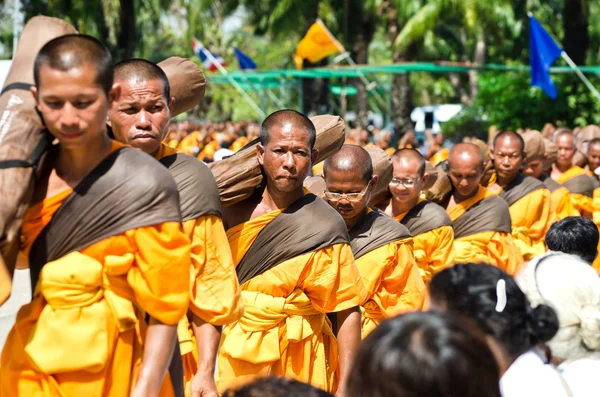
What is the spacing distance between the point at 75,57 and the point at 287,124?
1.77 meters

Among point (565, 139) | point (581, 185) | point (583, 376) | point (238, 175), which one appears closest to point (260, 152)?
point (238, 175)

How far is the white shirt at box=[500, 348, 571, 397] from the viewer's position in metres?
2.97

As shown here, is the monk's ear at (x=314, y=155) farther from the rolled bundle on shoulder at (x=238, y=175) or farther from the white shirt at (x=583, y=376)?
the white shirt at (x=583, y=376)

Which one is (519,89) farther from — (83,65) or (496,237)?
(83,65)

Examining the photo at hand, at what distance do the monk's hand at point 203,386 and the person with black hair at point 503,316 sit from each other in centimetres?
121

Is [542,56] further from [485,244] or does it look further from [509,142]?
[485,244]

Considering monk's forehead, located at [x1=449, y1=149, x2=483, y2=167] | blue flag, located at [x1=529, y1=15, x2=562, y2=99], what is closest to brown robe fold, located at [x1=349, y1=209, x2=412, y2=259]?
monk's forehead, located at [x1=449, y1=149, x2=483, y2=167]

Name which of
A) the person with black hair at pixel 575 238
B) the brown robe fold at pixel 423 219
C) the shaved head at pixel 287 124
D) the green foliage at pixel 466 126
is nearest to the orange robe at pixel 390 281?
the person with black hair at pixel 575 238

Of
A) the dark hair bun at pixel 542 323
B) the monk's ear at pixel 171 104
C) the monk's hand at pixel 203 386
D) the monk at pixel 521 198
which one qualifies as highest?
the monk's ear at pixel 171 104

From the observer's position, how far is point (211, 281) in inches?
144

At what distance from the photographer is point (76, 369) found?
9.76 ft

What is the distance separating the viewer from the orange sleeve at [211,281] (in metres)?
3.64

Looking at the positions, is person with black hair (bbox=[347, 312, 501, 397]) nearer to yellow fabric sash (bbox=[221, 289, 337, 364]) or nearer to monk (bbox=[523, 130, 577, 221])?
yellow fabric sash (bbox=[221, 289, 337, 364])

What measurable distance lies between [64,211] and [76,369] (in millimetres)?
448
